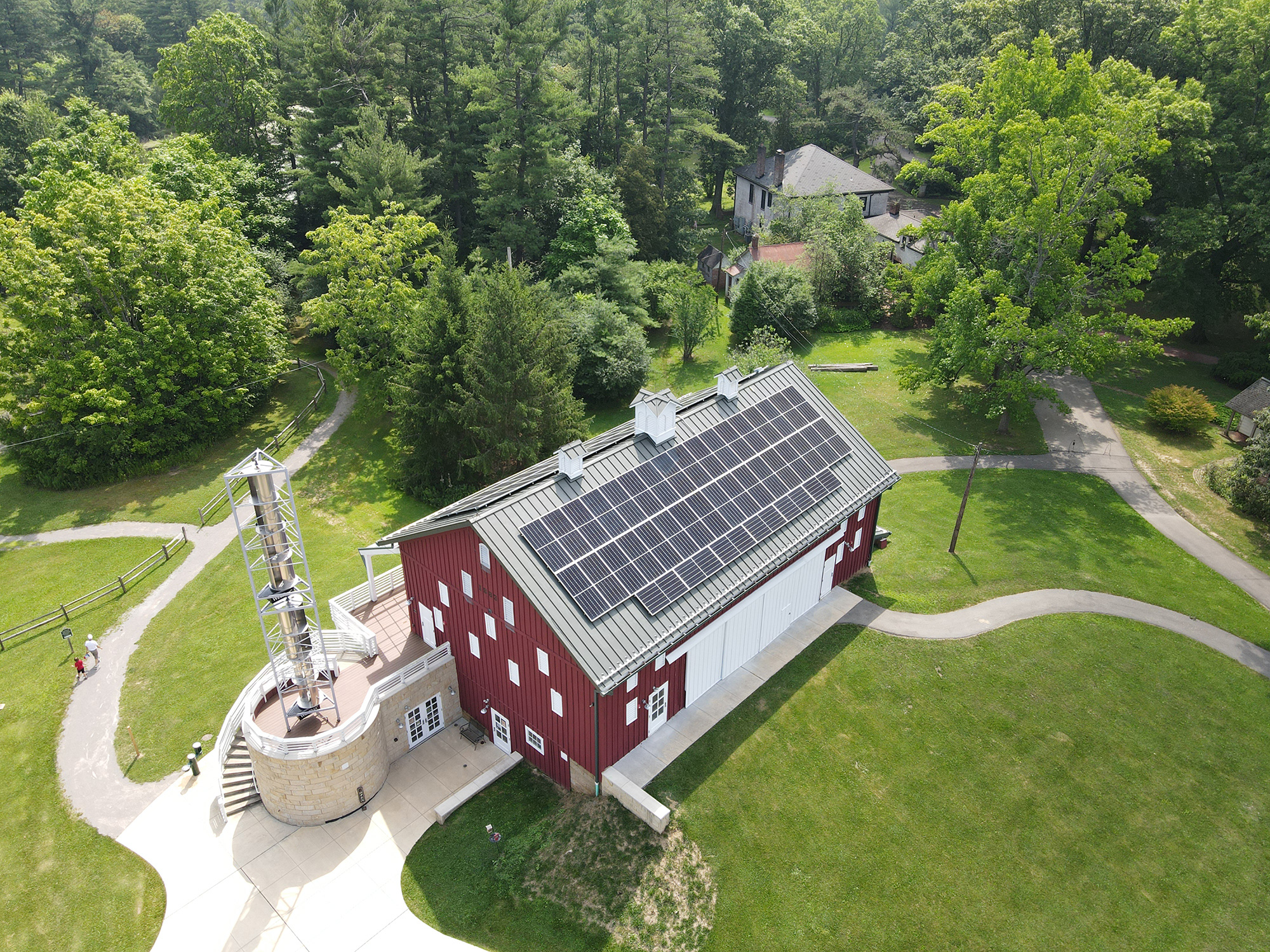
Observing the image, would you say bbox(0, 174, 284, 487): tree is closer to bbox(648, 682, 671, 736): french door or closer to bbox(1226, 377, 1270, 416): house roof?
bbox(648, 682, 671, 736): french door

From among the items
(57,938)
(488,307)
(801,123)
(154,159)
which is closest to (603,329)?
(488,307)

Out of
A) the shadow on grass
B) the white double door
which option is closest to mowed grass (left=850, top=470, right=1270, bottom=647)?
the shadow on grass

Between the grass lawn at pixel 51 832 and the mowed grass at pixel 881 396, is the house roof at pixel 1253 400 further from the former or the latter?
the grass lawn at pixel 51 832

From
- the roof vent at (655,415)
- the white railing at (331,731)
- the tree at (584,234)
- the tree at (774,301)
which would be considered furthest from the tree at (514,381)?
the tree at (774,301)

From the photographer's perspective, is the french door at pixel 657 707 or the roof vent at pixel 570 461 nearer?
the roof vent at pixel 570 461

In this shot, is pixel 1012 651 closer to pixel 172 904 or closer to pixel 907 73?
pixel 172 904

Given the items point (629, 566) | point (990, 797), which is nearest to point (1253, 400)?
point (990, 797)
